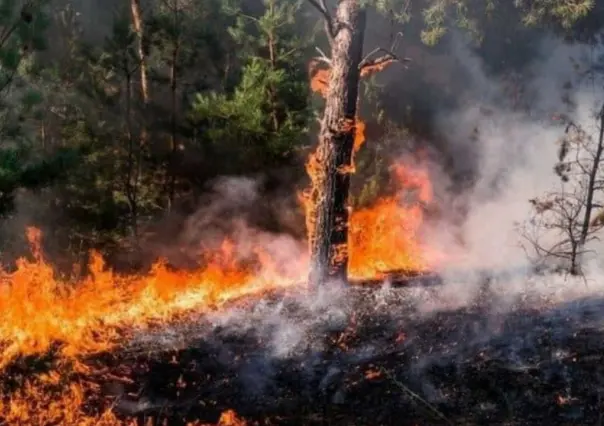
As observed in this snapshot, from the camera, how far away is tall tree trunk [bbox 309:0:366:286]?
31.6ft

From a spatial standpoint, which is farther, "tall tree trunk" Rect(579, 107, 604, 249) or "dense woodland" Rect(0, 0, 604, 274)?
"dense woodland" Rect(0, 0, 604, 274)

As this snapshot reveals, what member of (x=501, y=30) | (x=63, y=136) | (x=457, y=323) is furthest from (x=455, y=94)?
(x=457, y=323)

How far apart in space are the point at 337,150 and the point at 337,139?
0.60 ft

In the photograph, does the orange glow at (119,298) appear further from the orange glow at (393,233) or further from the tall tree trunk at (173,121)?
the tall tree trunk at (173,121)

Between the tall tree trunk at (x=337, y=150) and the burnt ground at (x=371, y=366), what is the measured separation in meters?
1.17

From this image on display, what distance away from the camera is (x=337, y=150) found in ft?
32.1

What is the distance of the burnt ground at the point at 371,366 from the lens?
632cm

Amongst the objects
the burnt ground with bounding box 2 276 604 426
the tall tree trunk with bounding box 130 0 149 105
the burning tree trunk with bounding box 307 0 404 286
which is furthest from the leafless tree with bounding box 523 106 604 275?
the tall tree trunk with bounding box 130 0 149 105

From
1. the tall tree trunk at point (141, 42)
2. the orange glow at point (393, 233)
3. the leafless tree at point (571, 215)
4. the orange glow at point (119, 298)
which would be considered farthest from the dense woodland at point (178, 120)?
the leafless tree at point (571, 215)

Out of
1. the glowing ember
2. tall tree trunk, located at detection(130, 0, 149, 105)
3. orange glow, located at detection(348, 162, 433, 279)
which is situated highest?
tall tree trunk, located at detection(130, 0, 149, 105)

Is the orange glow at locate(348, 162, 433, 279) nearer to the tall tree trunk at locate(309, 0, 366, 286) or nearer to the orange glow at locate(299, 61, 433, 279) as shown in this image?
the orange glow at locate(299, 61, 433, 279)

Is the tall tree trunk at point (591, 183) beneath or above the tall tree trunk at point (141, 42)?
beneath

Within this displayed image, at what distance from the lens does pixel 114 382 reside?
7434 mm

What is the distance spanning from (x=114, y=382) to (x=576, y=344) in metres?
5.79
